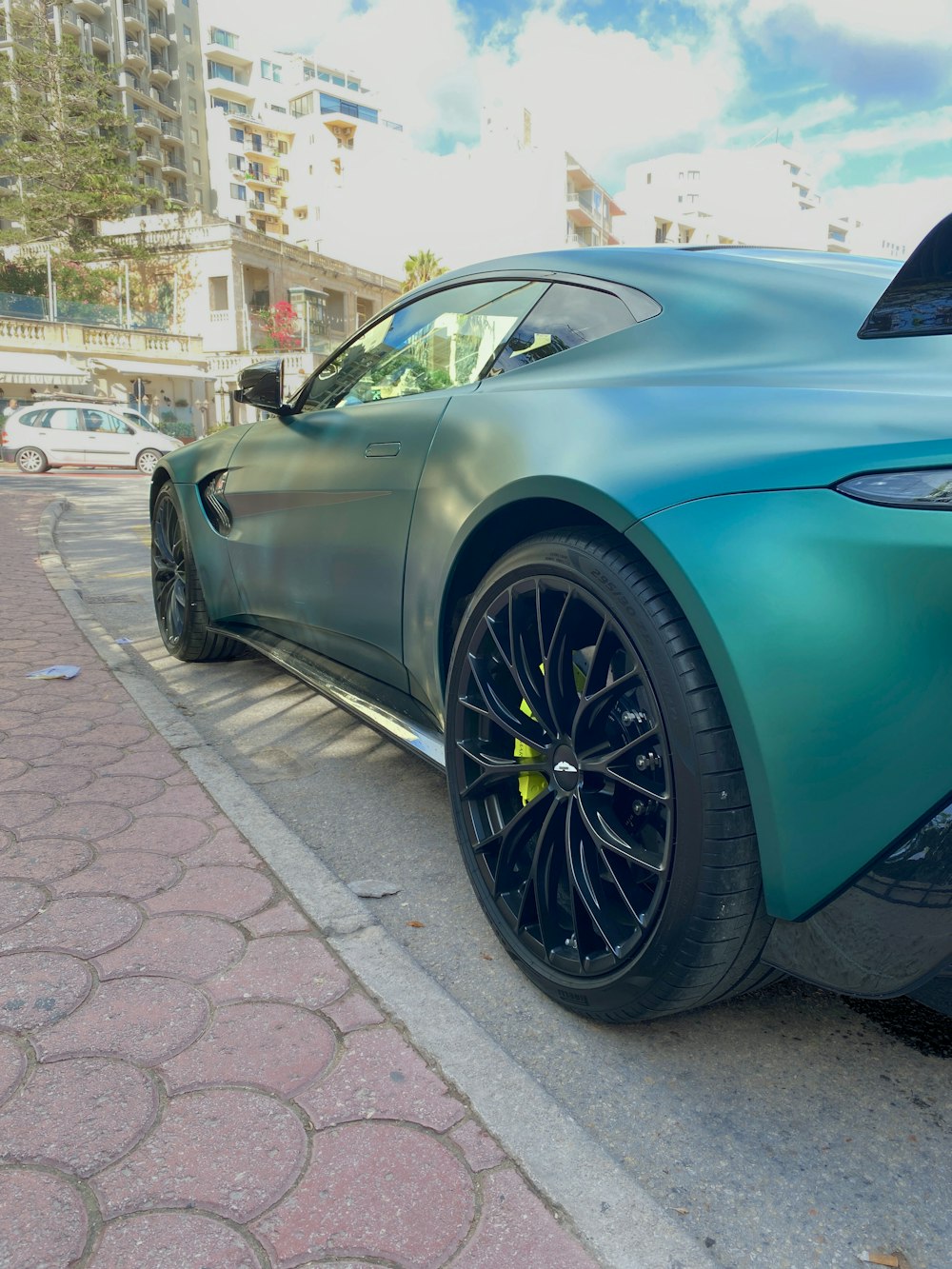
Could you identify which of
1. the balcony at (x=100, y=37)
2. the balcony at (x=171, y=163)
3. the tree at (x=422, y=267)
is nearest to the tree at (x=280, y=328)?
the tree at (x=422, y=267)

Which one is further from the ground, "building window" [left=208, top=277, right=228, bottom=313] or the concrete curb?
"building window" [left=208, top=277, right=228, bottom=313]

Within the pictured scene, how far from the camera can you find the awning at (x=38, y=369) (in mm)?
36500

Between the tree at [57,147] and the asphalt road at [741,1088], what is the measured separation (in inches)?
2066

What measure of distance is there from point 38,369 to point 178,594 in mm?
37934

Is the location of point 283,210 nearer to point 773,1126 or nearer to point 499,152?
point 499,152

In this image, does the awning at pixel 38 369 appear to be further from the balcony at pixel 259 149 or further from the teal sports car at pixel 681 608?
the balcony at pixel 259 149

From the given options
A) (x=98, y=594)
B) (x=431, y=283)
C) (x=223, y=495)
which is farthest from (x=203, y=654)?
(x=98, y=594)

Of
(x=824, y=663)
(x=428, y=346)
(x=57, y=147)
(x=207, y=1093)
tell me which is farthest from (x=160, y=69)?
(x=824, y=663)

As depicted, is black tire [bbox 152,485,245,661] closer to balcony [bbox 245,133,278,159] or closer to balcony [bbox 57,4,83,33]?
balcony [bbox 57,4,83,33]

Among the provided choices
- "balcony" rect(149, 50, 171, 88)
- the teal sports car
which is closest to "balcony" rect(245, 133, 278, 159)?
"balcony" rect(149, 50, 171, 88)

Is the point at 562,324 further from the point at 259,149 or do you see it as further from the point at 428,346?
the point at 259,149

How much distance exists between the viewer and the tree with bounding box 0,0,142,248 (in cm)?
4700

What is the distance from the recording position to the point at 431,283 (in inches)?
113

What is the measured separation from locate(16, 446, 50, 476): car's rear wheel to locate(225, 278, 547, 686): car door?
2141 centimetres
